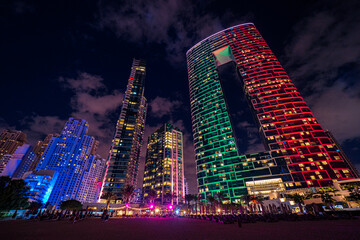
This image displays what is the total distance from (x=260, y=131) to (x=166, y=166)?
278 feet

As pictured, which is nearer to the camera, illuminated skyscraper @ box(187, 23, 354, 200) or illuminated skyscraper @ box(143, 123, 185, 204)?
illuminated skyscraper @ box(187, 23, 354, 200)

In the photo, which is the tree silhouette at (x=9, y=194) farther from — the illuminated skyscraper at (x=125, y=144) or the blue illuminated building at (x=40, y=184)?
the blue illuminated building at (x=40, y=184)

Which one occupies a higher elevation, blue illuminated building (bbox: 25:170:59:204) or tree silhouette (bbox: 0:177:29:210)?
blue illuminated building (bbox: 25:170:59:204)

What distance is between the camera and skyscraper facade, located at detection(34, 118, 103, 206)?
148375 millimetres

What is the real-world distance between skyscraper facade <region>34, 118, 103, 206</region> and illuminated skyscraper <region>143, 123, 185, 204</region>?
3138 inches

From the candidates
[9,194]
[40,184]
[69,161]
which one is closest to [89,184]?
[69,161]

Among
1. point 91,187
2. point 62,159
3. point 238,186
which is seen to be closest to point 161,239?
point 238,186

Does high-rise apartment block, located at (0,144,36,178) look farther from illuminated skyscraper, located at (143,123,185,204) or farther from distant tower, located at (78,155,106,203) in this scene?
illuminated skyscraper, located at (143,123,185,204)

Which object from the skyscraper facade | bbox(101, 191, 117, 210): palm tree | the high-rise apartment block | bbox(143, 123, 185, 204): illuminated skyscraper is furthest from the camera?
the high-rise apartment block

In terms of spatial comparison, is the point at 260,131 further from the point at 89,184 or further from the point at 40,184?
the point at 89,184

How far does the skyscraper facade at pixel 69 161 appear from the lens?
5842 inches

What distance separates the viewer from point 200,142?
398 ft

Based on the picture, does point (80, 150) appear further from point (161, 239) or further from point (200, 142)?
point (161, 239)

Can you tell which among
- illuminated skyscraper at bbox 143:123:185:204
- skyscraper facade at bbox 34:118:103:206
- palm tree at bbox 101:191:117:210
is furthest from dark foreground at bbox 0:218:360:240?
skyscraper facade at bbox 34:118:103:206
